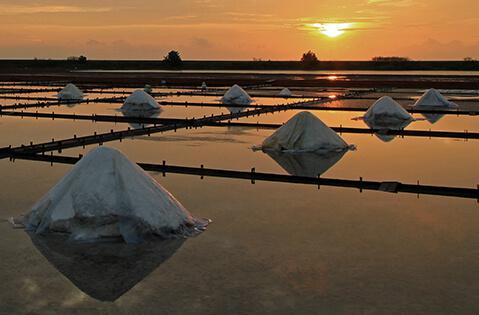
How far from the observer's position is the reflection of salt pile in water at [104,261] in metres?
6.94

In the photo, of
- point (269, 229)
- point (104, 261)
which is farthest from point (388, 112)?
point (104, 261)

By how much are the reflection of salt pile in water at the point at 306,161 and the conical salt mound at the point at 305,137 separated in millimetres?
243

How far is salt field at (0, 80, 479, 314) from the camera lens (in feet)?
21.6

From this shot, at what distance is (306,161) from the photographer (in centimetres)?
1516

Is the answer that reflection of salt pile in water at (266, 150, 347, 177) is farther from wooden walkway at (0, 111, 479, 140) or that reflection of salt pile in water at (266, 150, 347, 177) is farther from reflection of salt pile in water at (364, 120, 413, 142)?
wooden walkway at (0, 111, 479, 140)

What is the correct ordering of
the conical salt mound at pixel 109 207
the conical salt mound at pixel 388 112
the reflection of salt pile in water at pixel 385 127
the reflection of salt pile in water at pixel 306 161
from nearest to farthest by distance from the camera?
the conical salt mound at pixel 109 207
the reflection of salt pile in water at pixel 306 161
the reflection of salt pile in water at pixel 385 127
the conical salt mound at pixel 388 112

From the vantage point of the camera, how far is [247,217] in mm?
10016

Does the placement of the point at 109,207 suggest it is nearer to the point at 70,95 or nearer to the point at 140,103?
the point at 140,103

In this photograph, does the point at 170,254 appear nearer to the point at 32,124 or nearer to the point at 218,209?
the point at 218,209

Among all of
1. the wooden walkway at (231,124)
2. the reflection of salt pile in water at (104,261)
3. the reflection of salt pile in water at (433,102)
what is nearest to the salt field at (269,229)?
the reflection of salt pile in water at (104,261)

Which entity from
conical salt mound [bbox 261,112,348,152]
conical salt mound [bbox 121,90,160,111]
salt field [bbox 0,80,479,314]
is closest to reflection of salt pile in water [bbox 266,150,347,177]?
salt field [bbox 0,80,479,314]

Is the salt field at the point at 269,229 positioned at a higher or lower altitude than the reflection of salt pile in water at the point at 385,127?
lower

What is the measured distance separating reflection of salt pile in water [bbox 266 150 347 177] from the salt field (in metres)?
0.06

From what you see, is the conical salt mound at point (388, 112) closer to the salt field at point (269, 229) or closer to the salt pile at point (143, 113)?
the salt field at point (269, 229)
